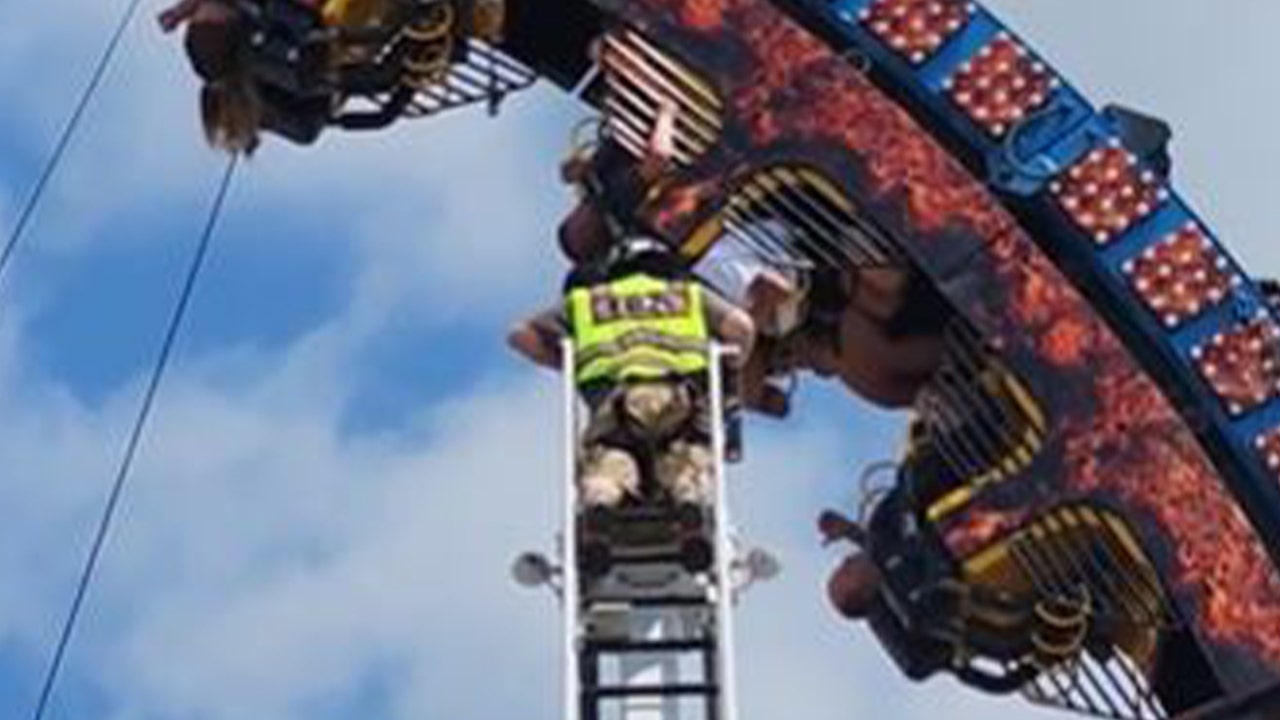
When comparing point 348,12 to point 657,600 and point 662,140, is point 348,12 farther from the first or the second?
point 657,600

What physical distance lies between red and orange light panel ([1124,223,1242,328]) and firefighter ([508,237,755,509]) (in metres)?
1.50

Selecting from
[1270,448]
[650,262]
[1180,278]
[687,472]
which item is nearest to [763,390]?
Answer: [650,262]

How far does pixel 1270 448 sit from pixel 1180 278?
0.78m

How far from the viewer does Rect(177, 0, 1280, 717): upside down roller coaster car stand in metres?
16.5

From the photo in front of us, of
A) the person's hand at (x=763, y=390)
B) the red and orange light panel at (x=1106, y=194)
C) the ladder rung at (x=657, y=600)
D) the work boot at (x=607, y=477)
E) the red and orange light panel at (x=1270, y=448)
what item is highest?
the red and orange light panel at (x=1106, y=194)

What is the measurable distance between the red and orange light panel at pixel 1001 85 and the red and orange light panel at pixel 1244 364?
1.19 m

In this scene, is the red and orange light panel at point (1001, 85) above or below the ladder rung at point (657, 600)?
above

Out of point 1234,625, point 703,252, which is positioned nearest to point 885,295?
point 703,252

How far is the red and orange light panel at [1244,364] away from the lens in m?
16.8

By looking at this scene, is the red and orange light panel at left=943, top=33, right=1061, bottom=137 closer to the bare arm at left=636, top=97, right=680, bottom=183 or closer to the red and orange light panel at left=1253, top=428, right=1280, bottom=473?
the bare arm at left=636, top=97, right=680, bottom=183

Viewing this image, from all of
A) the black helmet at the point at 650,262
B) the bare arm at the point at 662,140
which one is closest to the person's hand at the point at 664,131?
the bare arm at the point at 662,140

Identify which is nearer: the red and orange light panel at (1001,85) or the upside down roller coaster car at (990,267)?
the upside down roller coaster car at (990,267)

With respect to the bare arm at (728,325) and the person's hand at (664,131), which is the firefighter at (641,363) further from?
the person's hand at (664,131)

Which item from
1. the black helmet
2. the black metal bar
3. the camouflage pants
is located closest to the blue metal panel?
the black metal bar
